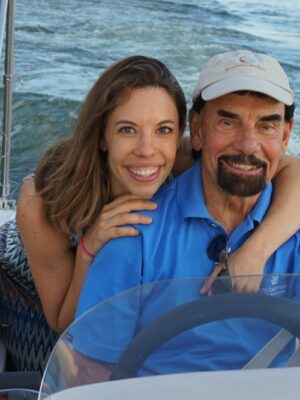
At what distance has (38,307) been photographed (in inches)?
77.4

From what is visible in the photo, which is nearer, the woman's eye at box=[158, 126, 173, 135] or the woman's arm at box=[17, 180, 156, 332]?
the woman's eye at box=[158, 126, 173, 135]

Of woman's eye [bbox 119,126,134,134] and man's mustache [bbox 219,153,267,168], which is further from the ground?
woman's eye [bbox 119,126,134,134]

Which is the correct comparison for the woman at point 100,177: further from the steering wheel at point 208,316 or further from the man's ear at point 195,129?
the steering wheel at point 208,316

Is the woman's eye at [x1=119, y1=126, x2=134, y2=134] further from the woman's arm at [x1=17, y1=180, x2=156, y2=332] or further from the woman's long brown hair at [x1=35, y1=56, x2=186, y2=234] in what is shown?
the woman's arm at [x1=17, y1=180, x2=156, y2=332]

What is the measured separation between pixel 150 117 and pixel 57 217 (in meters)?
0.33

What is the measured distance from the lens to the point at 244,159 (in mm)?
1469

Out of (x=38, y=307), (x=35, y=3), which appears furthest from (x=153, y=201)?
(x=35, y=3)

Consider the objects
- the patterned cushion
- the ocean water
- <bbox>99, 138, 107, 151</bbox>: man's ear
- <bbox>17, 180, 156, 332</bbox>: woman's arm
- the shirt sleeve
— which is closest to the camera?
the shirt sleeve

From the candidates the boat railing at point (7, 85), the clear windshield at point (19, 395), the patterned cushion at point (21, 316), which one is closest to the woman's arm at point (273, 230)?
the clear windshield at point (19, 395)

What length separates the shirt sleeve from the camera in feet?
4.76

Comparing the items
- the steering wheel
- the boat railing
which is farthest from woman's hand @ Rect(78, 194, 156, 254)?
the boat railing

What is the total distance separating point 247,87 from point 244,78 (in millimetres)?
24

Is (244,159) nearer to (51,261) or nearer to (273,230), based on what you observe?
(273,230)

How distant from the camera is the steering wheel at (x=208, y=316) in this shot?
1119 millimetres
